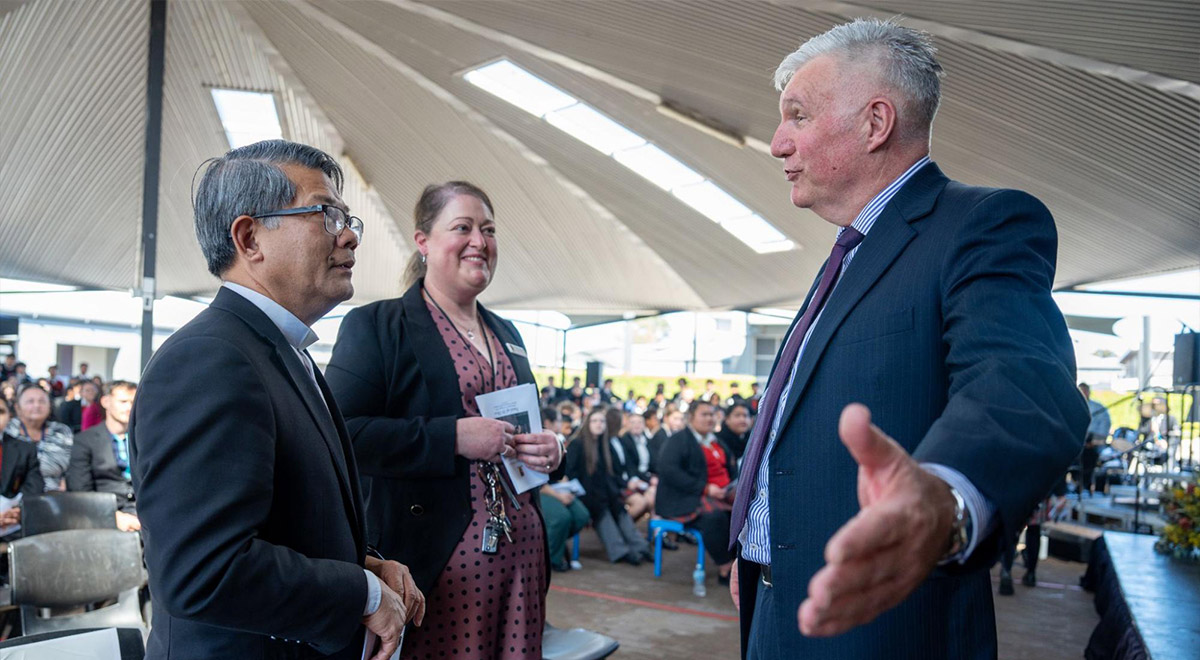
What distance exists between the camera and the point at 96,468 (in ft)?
20.7

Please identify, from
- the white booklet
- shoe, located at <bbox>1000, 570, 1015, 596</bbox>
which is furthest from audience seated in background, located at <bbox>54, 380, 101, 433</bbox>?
the white booklet

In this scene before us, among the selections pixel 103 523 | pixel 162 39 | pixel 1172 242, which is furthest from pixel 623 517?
pixel 1172 242

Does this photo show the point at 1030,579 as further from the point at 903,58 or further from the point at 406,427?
the point at 903,58

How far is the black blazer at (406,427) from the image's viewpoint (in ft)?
7.36

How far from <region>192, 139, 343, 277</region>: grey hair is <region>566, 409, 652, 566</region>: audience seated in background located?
7.57 metres

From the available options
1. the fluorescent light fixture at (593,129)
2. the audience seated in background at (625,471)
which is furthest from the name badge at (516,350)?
the fluorescent light fixture at (593,129)

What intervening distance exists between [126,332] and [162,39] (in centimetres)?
2258

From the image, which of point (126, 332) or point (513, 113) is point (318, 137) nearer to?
point (513, 113)

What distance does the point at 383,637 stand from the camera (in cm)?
161

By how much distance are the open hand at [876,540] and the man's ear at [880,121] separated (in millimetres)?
775

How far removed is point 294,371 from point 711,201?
1436 centimetres

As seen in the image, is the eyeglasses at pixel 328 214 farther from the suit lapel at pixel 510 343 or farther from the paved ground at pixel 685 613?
the paved ground at pixel 685 613

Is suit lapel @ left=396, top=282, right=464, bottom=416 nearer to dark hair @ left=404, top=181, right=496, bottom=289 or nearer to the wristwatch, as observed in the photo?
dark hair @ left=404, top=181, right=496, bottom=289

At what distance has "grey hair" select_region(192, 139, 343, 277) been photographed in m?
1.65
